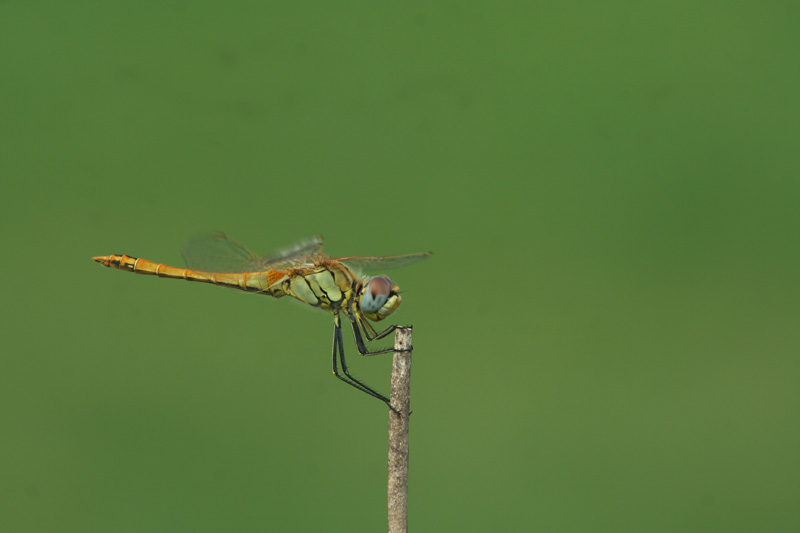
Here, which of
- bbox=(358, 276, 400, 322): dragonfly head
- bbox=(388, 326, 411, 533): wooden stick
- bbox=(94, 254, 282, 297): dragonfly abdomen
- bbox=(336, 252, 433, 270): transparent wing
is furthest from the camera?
bbox=(94, 254, 282, 297): dragonfly abdomen

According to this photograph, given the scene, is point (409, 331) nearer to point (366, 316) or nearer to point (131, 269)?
point (366, 316)

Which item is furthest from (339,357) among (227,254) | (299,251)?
Result: (227,254)

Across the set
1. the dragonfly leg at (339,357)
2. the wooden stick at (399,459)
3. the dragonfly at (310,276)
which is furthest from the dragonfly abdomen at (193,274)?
the wooden stick at (399,459)

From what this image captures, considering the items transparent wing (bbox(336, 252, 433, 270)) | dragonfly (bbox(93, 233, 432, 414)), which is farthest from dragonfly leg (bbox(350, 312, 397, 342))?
transparent wing (bbox(336, 252, 433, 270))

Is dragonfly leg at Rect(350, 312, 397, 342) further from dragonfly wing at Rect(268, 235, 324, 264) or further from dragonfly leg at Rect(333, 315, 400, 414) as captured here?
dragonfly wing at Rect(268, 235, 324, 264)

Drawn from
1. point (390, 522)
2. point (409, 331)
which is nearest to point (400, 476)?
point (390, 522)

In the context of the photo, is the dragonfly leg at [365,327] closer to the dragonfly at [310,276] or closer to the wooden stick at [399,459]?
the dragonfly at [310,276]

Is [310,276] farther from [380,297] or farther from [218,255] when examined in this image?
[218,255]
